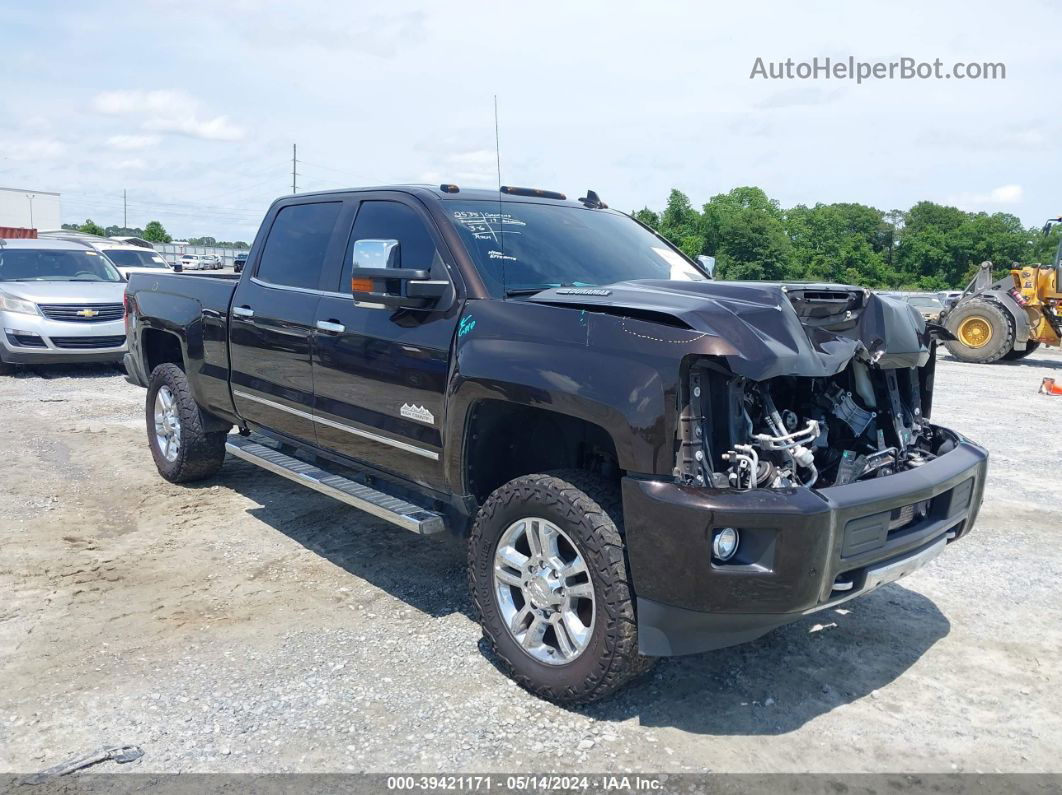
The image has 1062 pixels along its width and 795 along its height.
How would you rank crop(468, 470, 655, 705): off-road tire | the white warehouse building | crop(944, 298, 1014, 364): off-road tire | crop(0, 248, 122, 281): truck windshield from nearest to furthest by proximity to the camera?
crop(468, 470, 655, 705): off-road tire → crop(0, 248, 122, 281): truck windshield → crop(944, 298, 1014, 364): off-road tire → the white warehouse building

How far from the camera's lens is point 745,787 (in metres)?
2.89

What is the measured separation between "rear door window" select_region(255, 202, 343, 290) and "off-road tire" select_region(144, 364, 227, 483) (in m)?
1.34

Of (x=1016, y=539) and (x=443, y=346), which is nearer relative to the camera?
(x=443, y=346)

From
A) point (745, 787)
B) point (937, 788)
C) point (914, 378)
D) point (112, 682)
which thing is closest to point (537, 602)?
point (745, 787)

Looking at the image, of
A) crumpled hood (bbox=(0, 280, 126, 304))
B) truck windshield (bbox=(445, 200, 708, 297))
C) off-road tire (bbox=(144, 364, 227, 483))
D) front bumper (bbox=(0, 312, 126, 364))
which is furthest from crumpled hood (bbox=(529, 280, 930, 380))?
crumpled hood (bbox=(0, 280, 126, 304))

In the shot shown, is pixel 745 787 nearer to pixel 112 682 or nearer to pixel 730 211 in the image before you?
pixel 112 682

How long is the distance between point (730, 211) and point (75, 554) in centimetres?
6842

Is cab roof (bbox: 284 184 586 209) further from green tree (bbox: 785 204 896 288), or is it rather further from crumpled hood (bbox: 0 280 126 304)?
green tree (bbox: 785 204 896 288)

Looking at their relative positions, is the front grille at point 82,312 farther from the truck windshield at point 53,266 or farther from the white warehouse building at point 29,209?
the white warehouse building at point 29,209

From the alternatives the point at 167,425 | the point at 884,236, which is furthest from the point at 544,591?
the point at 884,236

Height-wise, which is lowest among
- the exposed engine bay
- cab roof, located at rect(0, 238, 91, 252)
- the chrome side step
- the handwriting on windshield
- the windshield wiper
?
the chrome side step

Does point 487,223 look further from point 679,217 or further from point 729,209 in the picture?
point 729,209

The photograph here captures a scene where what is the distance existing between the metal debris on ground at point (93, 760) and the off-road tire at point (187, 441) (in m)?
3.31

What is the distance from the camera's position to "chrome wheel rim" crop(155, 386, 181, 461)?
6.32m
